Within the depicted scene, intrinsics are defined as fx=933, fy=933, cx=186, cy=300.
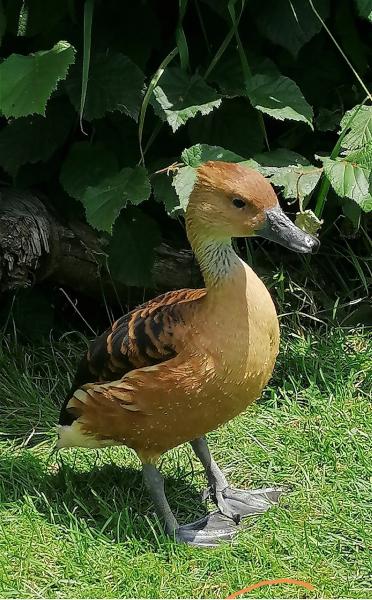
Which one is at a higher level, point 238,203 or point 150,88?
point 150,88

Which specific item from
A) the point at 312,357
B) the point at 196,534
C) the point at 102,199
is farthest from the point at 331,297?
the point at 196,534

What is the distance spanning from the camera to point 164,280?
4.05 metres

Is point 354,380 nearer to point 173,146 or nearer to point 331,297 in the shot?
point 331,297

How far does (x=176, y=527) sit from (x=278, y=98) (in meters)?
1.62

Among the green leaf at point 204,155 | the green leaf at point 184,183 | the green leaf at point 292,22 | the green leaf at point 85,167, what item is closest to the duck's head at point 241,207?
the green leaf at point 184,183

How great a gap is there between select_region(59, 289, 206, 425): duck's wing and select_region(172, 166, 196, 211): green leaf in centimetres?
35

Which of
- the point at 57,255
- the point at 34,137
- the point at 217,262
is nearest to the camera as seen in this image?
the point at 217,262

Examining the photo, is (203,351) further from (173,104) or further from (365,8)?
(365,8)

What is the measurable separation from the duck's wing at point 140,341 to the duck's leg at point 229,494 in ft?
1.25

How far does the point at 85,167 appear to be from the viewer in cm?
367

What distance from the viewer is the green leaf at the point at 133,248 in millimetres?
3729

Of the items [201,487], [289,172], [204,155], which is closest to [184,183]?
[204,155]

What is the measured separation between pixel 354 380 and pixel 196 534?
109 cm

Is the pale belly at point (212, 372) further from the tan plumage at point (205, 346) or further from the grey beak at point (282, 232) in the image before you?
the grey beak at point (282, 232)
